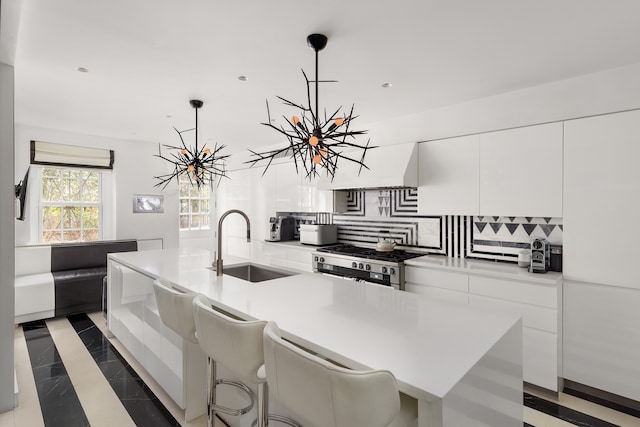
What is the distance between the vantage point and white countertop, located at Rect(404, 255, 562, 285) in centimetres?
264

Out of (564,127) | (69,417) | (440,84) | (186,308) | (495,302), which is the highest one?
(440,84)

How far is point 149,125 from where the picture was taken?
441cm

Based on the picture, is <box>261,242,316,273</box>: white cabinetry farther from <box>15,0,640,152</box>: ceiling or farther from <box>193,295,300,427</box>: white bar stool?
<box>193,295,300,427</box>: white bar stool

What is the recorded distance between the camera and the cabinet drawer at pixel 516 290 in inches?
101

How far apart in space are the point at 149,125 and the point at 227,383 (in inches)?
145

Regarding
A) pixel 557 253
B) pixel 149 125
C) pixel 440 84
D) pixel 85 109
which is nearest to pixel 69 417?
pixel 85 109

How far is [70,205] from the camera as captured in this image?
5.07 meters

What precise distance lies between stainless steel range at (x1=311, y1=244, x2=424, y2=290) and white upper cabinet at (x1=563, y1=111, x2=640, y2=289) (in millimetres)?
1371

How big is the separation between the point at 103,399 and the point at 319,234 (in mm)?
2853

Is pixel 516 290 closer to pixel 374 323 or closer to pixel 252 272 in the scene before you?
pixel 374 323

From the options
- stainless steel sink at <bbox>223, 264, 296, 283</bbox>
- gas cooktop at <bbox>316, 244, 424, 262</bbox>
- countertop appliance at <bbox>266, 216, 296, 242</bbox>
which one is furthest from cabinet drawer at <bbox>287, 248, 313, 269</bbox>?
stainless steel sink at <bbox>223, 264, 296, 283</bbox>

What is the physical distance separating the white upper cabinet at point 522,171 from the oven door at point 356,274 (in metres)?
1.13

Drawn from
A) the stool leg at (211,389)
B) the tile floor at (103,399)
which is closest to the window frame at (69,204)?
the tile floor at (103,399)

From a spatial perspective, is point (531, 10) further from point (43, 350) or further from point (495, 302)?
point (43, 350)
